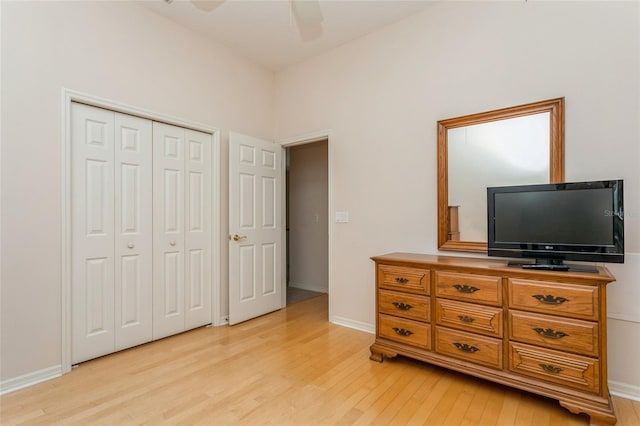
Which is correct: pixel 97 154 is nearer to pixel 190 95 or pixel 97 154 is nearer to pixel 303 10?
pixel 190 95

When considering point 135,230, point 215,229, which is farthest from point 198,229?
point 135,230

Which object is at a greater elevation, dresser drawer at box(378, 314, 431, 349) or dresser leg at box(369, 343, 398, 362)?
dresser drawer at box(378, 314, 431, 349)

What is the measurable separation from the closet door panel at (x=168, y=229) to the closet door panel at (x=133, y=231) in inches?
2.2

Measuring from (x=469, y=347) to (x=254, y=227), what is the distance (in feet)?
7.85

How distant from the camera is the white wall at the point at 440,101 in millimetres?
Answer: 2010

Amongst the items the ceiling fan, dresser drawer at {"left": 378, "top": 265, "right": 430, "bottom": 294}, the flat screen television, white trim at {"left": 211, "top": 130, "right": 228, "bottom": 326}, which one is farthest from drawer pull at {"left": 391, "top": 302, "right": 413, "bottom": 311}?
the ceiling fan

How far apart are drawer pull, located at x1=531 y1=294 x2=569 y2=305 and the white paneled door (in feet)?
8.66

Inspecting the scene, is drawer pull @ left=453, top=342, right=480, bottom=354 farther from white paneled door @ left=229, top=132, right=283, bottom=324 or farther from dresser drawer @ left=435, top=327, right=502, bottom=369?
white paneled door @ left=229, top=132, right=283, bottom=324

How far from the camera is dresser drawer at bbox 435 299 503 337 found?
6.67 ft

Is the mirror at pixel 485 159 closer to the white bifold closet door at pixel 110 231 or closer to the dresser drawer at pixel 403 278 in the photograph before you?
the dresser drawer at pixel 403 278

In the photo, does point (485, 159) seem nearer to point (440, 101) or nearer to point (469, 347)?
point (440, 101)

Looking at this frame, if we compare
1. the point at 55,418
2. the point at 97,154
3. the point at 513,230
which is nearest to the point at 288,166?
the point at 97,154

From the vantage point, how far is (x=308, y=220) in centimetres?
513

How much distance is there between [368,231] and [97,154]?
8.11 feet
